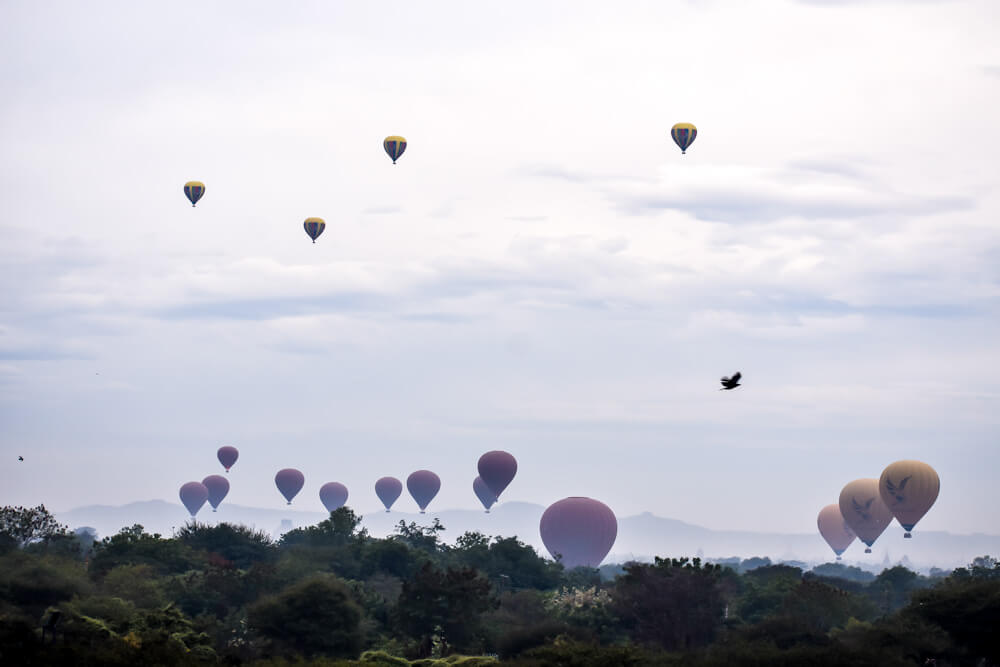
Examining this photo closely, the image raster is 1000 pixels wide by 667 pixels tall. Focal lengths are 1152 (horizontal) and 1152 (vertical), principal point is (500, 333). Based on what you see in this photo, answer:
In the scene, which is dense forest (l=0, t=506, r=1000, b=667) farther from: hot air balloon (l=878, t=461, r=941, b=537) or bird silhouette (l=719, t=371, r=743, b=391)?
hot air balloon (l=878, t=461, r=941, b=537)

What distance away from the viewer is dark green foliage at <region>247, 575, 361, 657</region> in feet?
230

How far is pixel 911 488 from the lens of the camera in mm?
185375

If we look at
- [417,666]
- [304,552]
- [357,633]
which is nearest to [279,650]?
[357,633]

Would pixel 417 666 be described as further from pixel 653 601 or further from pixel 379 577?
pixel 379 577

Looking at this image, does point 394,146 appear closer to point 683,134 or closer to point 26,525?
point 683,134

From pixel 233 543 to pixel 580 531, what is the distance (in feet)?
235

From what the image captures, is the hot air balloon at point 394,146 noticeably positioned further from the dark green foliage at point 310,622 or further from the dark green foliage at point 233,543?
the dark green foliage at point 310,622

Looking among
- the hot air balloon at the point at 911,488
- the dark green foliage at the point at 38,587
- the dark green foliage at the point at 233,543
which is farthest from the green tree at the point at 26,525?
the hot air balloon at the point at 911,488

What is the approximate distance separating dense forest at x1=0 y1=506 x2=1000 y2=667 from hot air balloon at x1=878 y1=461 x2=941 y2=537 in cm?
8758

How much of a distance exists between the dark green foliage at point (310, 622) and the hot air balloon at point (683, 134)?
224ft

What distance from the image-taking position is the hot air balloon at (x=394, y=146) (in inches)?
5310

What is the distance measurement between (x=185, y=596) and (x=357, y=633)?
73.7 feet

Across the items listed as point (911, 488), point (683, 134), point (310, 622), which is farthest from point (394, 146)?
point (911, 488)

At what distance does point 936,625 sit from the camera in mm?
71062
